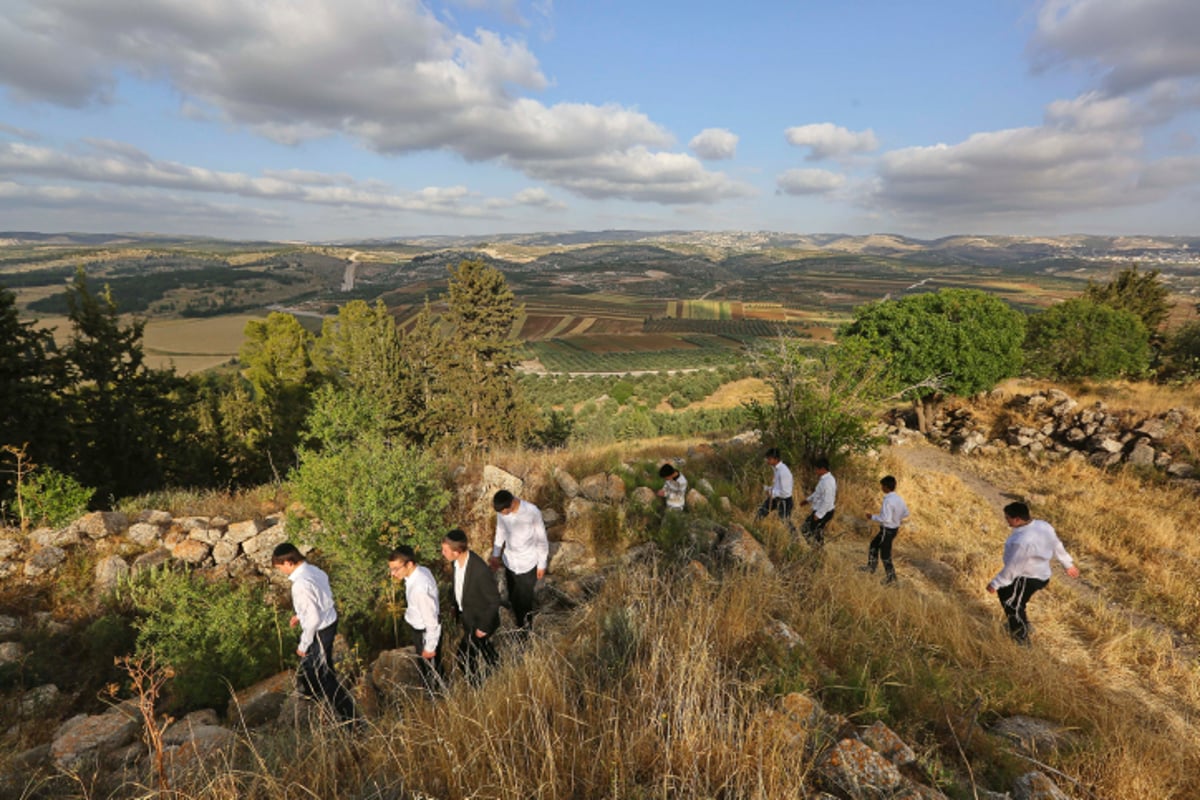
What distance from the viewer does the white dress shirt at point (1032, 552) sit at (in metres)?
5.40

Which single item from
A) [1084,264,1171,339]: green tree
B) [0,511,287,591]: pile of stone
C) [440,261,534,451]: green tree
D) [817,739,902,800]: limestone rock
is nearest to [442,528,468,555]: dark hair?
[817,739,902,800]: limestone rock

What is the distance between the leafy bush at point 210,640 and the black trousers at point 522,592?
285 cm

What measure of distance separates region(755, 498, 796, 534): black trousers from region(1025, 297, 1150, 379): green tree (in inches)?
948

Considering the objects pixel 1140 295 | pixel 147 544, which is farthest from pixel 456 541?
pixel 1140 295

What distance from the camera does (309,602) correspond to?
454 cm

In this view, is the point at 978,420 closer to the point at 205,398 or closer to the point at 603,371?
the point at 205,398

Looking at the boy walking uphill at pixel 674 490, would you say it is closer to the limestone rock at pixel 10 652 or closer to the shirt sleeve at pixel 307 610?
the shirt sleeve at pixel 307 610

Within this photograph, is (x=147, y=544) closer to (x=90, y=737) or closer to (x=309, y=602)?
(x=90, y=737)

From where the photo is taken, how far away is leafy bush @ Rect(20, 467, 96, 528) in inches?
330

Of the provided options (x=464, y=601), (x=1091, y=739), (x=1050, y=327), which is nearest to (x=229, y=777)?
(x=464, y=601)

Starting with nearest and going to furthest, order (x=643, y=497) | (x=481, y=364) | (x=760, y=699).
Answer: (x=760, y=699) < (x=643, y=497) < (x=481, y=364)

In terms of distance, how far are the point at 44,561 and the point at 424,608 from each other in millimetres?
7094

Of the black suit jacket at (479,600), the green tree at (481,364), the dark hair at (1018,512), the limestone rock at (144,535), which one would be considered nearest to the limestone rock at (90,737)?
the black suit jacket at (479,600)

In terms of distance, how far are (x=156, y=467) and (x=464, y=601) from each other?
1862 centimetres
